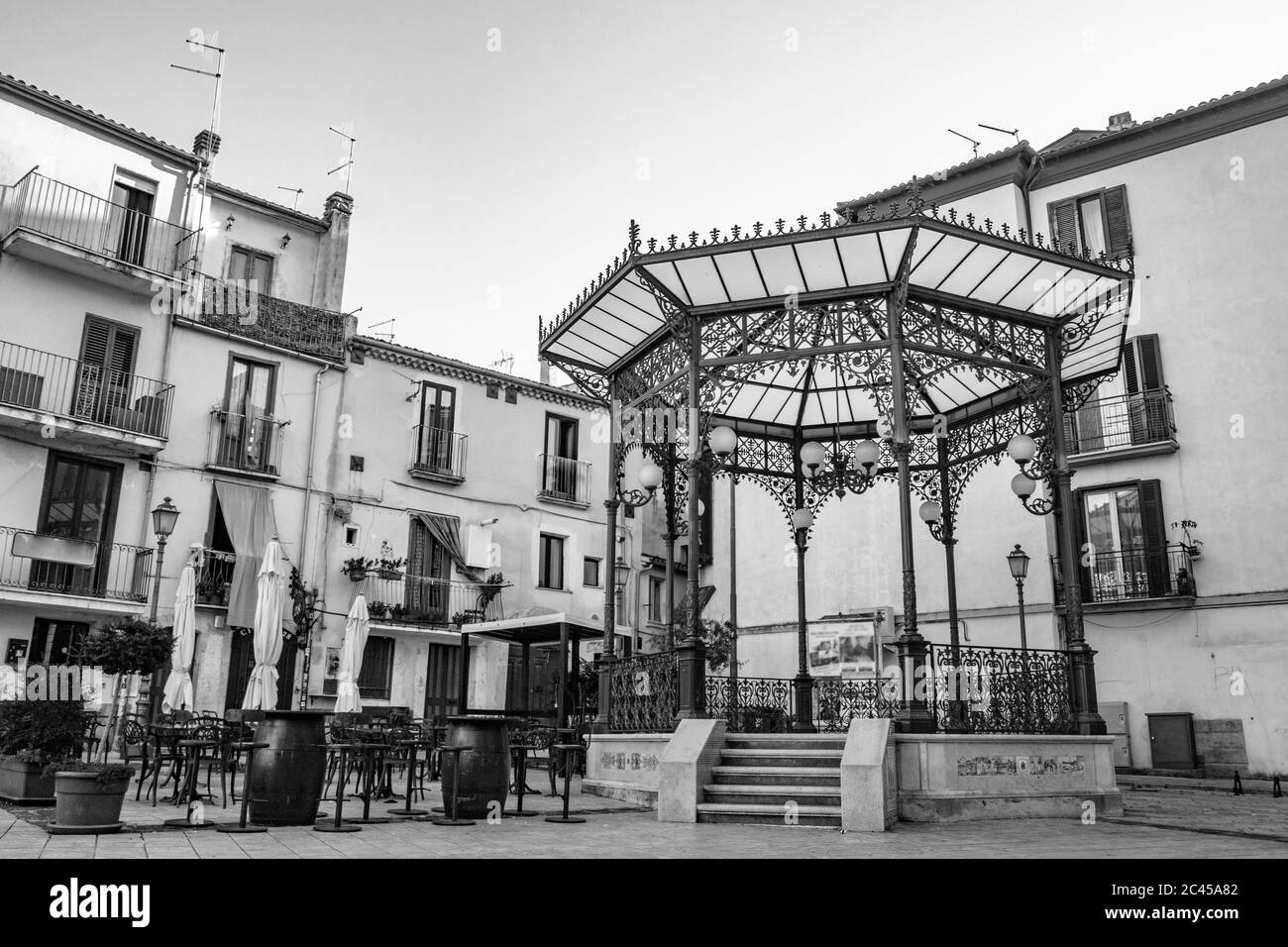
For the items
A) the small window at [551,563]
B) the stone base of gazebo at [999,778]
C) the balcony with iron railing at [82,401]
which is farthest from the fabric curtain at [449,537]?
the stone base of gazebo at [999,778]

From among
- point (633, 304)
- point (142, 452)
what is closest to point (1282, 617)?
point (633, 304)

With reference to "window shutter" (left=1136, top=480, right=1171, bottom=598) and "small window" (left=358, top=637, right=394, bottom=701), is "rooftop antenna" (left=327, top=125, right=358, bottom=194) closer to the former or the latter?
"small window" (left=358, top=637, right=394, bottom=701)

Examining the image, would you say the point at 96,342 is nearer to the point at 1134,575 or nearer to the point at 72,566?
the point at 72,566

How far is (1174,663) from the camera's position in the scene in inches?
788

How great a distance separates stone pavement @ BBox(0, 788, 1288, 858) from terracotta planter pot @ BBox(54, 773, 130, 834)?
205 millimetres

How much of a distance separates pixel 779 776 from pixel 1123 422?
51.4ft

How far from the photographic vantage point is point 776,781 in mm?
9422

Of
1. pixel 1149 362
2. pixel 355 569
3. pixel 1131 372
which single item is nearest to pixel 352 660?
pixel 355 569

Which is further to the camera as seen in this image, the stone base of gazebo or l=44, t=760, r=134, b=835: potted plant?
the stone base of gazebo

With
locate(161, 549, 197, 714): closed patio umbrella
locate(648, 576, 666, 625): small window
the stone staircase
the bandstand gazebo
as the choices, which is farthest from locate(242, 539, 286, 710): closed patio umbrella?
locate(648, 576, 666, 625): small window

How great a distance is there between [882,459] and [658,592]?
17114 millimetres

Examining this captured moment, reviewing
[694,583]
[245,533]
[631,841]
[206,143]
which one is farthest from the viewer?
[206,143]

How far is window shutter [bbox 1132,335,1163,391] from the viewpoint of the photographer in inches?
832
